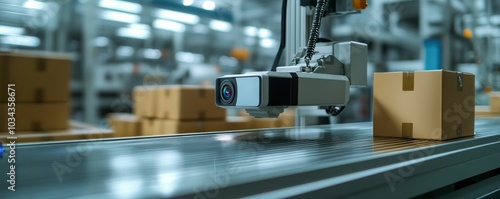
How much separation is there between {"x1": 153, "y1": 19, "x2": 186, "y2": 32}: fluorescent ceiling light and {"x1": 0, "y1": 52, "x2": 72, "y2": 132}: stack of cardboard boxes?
3256mm

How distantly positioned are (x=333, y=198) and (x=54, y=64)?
7.29 feet

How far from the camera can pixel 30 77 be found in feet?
7.74

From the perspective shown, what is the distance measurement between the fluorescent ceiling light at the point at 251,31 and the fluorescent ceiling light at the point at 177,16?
1.15m

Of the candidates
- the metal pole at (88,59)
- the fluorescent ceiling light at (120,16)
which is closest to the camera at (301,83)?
the metal pole at (88,59)

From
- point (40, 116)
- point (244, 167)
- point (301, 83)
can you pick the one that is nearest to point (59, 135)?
point (40, 116)

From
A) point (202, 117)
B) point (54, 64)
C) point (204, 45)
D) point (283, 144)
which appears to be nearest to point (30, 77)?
point (54, 64)

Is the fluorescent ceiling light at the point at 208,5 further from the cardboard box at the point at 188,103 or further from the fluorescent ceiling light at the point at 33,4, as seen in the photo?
the fluorescent ceiling light at the point at 33,4

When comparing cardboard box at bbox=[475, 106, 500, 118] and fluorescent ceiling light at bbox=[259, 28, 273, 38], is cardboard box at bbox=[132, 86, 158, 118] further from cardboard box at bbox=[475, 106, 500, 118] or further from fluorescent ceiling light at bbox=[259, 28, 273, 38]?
fluorescent ceiling light at bbox=[259, 28, 273, 38]

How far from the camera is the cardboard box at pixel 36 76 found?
2.29 metres

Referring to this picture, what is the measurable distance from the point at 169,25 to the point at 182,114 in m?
2.79

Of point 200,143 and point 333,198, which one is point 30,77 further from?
point 333,198

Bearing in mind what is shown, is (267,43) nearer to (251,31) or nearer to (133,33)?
(251,31)

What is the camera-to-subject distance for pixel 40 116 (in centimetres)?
244

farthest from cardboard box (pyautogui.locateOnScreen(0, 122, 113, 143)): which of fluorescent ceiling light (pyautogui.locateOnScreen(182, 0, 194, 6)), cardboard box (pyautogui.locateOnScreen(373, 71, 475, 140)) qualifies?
fluorescent ceiling light (pyautogui.locateOnScreen(182, 0, 194, 6))
